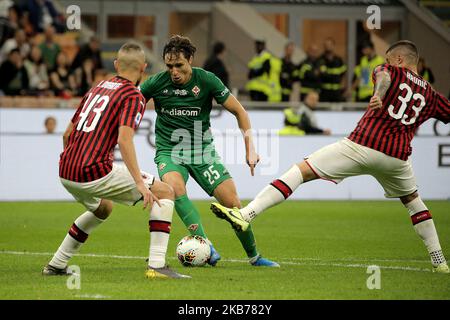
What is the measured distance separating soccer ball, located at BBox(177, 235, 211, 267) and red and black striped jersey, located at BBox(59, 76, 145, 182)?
136 cm

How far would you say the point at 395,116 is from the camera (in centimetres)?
913

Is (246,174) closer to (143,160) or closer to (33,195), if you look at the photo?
(143,160)

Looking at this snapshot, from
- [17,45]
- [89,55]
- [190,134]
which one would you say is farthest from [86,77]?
[190,134]

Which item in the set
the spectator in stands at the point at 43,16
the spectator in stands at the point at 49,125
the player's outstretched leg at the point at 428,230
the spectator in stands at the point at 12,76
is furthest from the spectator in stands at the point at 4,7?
the player's outstretched leg at the point at 428,230

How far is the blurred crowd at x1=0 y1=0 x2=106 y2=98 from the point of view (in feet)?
64.7

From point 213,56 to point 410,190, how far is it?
451 inches

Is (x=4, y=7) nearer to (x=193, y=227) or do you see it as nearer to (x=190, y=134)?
(x=190, y=134)

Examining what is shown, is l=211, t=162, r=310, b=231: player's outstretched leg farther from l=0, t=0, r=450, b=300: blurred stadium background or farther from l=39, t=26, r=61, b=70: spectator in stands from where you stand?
l=39, t=26, r=61, b=70: spectator in stands

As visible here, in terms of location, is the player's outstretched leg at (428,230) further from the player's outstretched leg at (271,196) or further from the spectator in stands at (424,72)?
the spectator in stands at (424,72)

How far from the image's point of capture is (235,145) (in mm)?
17891

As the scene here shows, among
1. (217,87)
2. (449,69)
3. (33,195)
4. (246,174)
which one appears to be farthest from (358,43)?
(217,87)

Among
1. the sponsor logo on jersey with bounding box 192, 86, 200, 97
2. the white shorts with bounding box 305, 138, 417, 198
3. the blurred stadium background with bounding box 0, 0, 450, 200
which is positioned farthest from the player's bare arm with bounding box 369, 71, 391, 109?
the blurred stadium background with bounding box 0, 0, 450, 200

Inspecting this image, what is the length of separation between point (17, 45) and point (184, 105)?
11883mm

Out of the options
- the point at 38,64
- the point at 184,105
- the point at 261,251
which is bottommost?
the point at 261,251
